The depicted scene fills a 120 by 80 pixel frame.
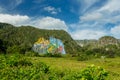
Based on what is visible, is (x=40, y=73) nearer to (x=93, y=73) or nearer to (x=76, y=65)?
(x=93, y=73)

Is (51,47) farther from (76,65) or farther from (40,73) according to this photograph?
(40,73)

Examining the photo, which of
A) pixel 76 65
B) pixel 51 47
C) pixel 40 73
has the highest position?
pixel 51 47

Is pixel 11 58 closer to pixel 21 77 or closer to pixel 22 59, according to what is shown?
pixel 22 59

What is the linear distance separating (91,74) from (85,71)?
0.22 m

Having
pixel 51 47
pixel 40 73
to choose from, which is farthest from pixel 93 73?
pixel 51 47

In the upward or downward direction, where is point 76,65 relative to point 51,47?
downward

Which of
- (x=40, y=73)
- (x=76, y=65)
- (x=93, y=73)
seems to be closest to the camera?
(x=93, y=73)

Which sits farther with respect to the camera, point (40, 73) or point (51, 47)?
point (51, 47)

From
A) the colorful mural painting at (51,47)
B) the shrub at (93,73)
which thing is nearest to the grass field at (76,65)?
the shrub at (93,73)

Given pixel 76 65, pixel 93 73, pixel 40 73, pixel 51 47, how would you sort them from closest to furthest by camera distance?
pixel 93 73, pixel 40 73, pixel 76 65, pixel 51 47

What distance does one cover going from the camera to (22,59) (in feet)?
60.1

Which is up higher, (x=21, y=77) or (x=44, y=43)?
(x=44, y=43)

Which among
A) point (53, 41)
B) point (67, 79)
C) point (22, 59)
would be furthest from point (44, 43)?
point (67, 79)

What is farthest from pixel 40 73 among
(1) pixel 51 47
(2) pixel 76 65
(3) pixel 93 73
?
(1) pixel 51 47
